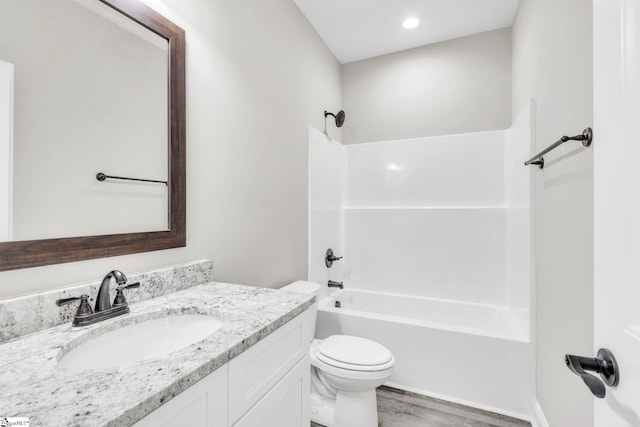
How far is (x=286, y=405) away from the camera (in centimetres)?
98

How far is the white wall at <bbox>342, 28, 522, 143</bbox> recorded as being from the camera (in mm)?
2609

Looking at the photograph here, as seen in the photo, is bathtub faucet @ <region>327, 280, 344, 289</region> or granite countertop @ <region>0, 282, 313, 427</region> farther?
bathtub faucet @ <region>327, 280, 344, 289</region>

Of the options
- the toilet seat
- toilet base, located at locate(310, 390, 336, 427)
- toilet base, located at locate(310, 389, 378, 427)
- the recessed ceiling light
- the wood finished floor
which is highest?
the recessed ceiling light

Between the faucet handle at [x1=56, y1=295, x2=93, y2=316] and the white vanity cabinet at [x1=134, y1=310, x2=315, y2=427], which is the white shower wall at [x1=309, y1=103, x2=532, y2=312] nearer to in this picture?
the white vanity cabinet at [x1=134, y1=310, x2=315, y2=427]

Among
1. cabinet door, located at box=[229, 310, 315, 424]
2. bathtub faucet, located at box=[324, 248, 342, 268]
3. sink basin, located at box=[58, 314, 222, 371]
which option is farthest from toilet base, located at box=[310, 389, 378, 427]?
bathtub faucet, located at box=[324, 248, 342, 268]

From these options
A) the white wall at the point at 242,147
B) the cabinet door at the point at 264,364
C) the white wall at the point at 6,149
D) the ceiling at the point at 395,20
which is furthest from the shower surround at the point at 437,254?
the white wall at the point at 6,149

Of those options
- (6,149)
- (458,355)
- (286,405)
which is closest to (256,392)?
(286,405)

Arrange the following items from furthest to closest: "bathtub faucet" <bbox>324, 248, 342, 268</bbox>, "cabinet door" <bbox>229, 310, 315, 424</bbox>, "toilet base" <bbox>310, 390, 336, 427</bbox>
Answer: "bathtub faucet" <bbox>324, 248, 342, 268</bbox>
"toilet base" <bbox>310, 390, 336, 427</bbox>
"cabinet door" <bbox>229, 310, 315, 424</bbox>

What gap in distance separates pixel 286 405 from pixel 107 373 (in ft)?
1.94

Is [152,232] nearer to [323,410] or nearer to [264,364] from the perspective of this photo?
[264,364]

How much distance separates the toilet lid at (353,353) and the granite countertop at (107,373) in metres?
0.78
